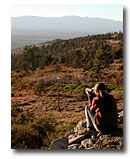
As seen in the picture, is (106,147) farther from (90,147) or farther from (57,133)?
(57,133)

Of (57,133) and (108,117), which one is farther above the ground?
(108,117)

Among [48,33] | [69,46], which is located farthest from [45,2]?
[69,46]

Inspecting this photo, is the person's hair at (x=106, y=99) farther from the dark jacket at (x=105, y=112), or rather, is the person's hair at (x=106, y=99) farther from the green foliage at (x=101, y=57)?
the green foliage at (x=101, y=57)

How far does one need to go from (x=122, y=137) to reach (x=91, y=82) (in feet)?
4.70

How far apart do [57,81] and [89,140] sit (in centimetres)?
161

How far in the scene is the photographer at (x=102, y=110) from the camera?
575cm

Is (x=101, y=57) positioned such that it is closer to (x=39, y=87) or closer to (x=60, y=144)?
(x=39, y=87)

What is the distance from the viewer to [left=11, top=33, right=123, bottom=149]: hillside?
648cm

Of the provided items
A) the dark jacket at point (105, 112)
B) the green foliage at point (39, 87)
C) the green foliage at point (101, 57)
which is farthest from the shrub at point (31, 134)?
the green foliage at point (101, 57)

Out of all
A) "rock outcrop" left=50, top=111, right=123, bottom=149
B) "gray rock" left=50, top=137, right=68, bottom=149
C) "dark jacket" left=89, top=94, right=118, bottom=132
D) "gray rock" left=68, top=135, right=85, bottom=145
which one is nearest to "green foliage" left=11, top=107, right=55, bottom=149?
"gray rock" left=50, top=137, right=68, bottom=149

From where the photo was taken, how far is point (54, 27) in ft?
22.7

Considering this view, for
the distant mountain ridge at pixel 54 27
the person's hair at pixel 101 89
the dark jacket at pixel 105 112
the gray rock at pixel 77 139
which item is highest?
the distant mountain ridge at pixel 54 27

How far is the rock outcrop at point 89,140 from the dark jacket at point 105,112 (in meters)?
0.21

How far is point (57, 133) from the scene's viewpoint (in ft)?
21.3
